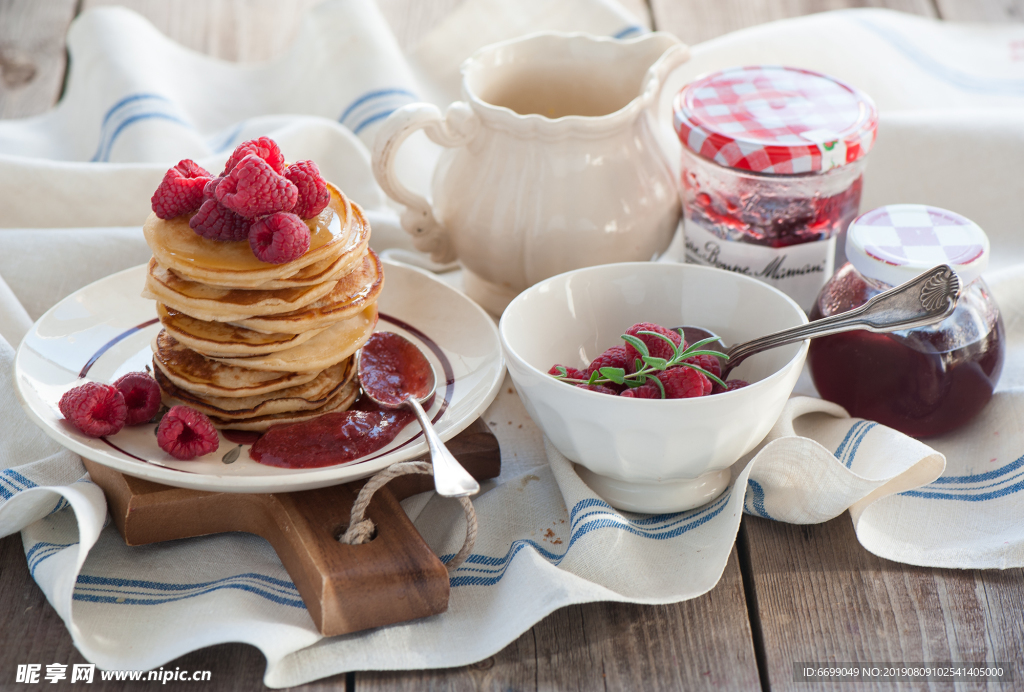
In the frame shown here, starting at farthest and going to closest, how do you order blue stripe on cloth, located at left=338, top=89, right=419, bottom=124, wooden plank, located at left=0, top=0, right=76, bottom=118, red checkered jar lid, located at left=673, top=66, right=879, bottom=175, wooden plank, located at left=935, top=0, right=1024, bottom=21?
1. wooden plank, located at left=935, top=0, right=1024, bottom=21
2. wooden plank, located at left=0, top=0, right=76, bottom=118
3. blue stripe on cloth, located at left=338, top=89, right=419, bottom=124
4. red checkered jar lid, located at left=673, top=66, right=879, bottom=175

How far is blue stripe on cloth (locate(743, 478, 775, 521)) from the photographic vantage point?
39.1 inches

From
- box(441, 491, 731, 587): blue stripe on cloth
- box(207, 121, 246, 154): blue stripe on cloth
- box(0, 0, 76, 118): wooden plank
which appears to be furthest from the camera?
box(0, 0, 76, 118): wooden plank

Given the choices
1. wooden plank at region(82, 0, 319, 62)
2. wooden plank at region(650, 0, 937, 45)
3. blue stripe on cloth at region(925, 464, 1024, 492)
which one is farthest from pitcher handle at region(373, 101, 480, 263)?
wooden plank at region(650, 0, 937, 45)

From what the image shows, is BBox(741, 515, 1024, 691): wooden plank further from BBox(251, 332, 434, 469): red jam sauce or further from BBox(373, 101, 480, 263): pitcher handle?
BBox(373, 101, 480, 263): pitcher handle

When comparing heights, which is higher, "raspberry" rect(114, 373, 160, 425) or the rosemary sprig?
the rosemary sprig

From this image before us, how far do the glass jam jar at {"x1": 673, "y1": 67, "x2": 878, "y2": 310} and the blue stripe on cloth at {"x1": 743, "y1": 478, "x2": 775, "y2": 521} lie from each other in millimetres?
334

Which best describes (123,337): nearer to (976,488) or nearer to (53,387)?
(53,387)

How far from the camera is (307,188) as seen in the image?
3.20 ft

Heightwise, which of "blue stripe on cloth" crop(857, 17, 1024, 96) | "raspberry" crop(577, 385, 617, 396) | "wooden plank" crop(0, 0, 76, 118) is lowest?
"blue stripe on cloth" crop(857, 17, 1024, 96)

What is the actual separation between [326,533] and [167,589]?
0.56 feet

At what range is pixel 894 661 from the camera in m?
0.85

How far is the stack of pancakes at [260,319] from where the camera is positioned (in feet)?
3.11

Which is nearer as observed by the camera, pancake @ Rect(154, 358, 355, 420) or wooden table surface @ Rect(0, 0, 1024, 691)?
wooden table surface @ Rect(0, 0, 1024, 691)

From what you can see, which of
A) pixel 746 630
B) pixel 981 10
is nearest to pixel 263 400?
pixel 746 630
